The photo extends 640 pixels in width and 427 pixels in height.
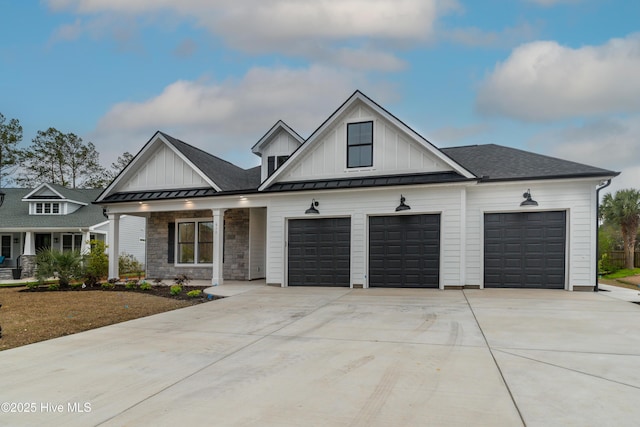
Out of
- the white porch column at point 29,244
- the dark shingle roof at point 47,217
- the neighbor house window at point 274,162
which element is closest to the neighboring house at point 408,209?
the neighbor house window at point 274,162

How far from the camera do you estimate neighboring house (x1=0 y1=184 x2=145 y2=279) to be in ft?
74.9

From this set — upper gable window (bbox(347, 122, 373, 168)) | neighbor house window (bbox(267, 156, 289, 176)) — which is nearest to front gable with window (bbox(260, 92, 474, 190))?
upper gable window (bbox(347, 122, 373, 168))

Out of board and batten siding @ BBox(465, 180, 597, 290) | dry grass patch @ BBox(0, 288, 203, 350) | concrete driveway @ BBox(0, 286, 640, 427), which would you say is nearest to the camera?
concrete driveway @ BBox(0, 286, 640, 427)

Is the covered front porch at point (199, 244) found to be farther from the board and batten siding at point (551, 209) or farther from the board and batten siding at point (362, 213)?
the board and batten siding at point (551, 209)

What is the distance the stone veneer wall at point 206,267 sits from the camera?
51.9 feet

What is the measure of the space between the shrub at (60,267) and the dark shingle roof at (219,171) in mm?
5500

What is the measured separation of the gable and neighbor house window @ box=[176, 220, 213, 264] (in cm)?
196

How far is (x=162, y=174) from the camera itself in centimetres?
1570

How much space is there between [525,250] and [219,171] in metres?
11.9

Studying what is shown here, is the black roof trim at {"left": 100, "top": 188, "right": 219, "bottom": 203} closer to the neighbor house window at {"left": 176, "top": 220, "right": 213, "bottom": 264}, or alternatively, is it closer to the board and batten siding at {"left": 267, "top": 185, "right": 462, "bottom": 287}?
the neighbor house window at {"left": 176, "top": 220, "right": 213, "bottom": 264}

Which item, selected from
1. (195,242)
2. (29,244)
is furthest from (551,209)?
(29,244)

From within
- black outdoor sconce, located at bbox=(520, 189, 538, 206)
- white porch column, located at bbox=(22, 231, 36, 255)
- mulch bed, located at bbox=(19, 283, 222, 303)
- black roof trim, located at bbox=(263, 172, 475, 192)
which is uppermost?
black roof trim, located at bbox=(263, 172, 475, 192)

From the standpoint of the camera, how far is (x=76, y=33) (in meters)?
16.4

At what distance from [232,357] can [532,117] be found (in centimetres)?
2121
